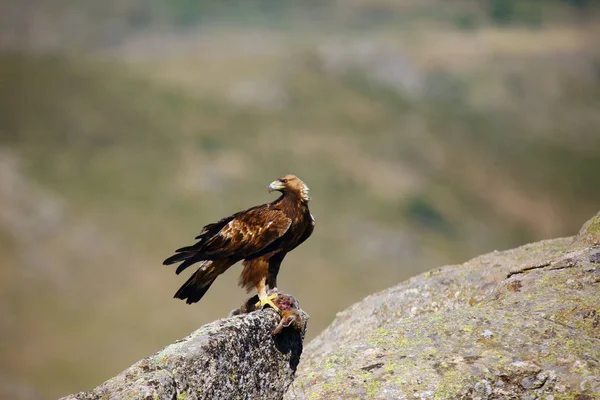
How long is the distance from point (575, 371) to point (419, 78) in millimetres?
162257

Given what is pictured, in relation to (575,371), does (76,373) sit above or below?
above

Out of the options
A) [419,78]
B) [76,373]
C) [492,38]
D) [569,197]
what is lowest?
[76,373]

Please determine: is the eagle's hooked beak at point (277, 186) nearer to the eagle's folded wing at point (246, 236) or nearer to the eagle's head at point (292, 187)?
the eagle's head at point (292, 187)

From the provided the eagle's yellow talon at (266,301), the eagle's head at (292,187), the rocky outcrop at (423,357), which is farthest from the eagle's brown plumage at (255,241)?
the rocky outcrop at (423,357)

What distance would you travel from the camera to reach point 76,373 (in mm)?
91438

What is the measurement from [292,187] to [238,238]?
130 centimetres

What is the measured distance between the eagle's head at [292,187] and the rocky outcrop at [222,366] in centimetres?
213

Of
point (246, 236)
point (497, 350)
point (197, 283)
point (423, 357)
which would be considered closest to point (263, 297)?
point (246, 236)

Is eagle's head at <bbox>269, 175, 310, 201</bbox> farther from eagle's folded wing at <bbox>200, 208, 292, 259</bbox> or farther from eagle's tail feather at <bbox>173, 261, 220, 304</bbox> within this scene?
eagle's tail feather at <bbox>173, 261, 220, 304</bbox>

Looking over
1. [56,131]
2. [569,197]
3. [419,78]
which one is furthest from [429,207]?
[56,131]

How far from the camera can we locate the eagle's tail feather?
45.0 ft

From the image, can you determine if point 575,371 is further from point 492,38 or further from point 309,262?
point 492,38

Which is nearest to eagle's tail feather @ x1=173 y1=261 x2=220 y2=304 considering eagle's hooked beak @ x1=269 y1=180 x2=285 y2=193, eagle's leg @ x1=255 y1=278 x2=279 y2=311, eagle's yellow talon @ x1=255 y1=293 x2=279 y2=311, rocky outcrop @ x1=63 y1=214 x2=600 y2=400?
rocky outcrop @ x1=63 y1=214 x2=600 y2=400

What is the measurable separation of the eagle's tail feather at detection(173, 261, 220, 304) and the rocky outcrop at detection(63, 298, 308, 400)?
1893mm
